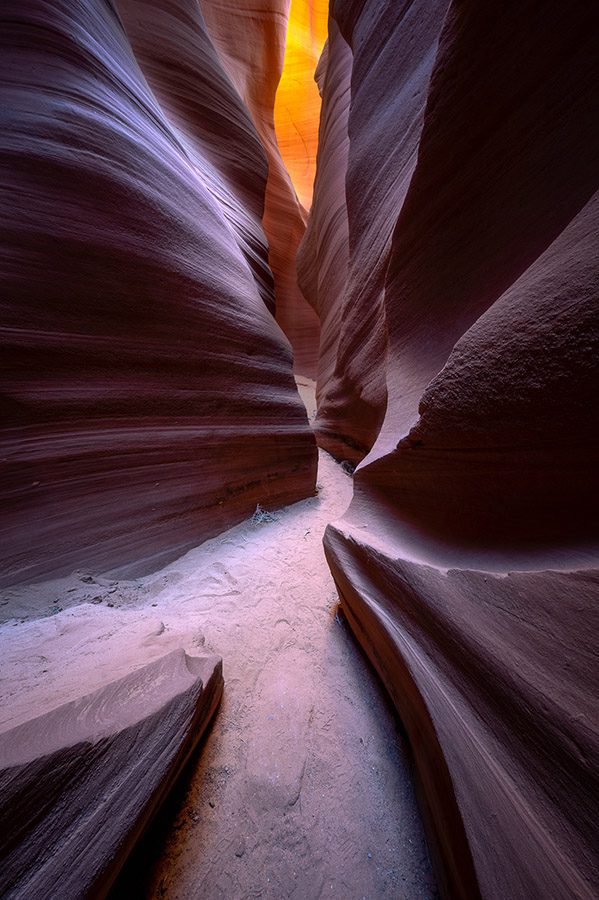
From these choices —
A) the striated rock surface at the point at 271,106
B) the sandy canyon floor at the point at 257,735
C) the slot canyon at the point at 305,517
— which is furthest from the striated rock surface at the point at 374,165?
the striated rock surface at the point at 271,106

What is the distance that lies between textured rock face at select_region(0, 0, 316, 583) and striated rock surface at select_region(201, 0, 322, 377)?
6076mm

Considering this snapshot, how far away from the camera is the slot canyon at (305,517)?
0.76 meters

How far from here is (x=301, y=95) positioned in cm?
1370

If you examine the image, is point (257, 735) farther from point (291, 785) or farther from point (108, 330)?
point (108, 330)

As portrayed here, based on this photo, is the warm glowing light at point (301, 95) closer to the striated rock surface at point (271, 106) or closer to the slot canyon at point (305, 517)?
the striated rock surface at point (271, 106)

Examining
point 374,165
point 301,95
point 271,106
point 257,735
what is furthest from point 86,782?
point 301,95

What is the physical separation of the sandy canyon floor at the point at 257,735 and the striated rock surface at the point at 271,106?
8.34 meters

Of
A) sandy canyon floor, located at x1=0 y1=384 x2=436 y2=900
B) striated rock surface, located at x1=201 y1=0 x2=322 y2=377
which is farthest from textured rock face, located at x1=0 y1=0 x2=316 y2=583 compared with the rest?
striated rock surface, located at x1=201 y1=0 x2=322 y2=377

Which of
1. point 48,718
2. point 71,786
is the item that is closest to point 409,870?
point 71,786

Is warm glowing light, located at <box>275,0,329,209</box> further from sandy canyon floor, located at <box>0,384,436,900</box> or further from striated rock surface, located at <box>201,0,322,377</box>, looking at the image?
sandy canyon floor, located at <box>0,384,436,900</box>

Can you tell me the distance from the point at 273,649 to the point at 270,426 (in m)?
2.15

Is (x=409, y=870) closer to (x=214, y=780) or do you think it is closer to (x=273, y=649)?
(x=214, y=780)

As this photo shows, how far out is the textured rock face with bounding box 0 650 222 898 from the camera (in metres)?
0.61

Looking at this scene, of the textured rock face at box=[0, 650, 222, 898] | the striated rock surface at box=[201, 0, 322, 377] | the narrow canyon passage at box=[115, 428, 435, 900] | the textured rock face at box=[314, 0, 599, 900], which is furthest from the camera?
the striated rock surface at box=[201, 0, 322, 377]
